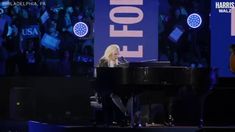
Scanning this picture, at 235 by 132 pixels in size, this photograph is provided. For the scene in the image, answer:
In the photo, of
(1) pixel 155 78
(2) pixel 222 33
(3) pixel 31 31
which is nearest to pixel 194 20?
(2) pixel 222 33

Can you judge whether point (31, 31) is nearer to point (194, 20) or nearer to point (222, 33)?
point (194, 20)

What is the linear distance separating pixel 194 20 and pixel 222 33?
54 cm

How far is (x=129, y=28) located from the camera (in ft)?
30.6

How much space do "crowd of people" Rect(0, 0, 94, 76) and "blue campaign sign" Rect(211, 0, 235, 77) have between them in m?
2.17

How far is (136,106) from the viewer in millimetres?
6609

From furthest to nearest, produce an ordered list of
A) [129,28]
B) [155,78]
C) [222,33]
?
[129,28]
[222,33]
[155,78]

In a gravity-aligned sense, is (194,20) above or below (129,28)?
above

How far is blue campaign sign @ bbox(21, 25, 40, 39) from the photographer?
9352 mm

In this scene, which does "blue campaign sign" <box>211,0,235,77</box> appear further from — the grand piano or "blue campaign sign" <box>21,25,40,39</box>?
"blue campaign sign" <box>21,25,40,39</box>

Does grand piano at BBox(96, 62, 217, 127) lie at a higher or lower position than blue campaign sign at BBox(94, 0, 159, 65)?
lower

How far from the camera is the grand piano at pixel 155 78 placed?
6.29 m

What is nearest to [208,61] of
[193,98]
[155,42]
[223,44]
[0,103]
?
[223,44]

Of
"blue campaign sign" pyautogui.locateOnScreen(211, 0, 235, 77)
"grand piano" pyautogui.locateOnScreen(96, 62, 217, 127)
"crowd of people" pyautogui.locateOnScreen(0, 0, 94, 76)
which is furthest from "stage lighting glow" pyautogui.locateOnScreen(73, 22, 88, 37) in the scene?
"grand piano" pyautogui.locateOnScreen(96, 62, 217, 127)

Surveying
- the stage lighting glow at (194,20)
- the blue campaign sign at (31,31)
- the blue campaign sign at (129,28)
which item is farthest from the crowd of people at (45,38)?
the stage lighting glow at (194,20)
